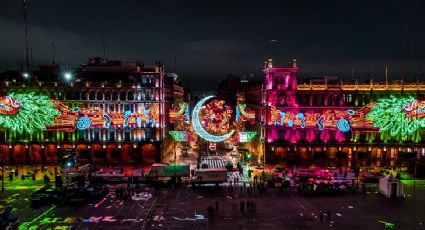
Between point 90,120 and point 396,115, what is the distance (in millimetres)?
54335

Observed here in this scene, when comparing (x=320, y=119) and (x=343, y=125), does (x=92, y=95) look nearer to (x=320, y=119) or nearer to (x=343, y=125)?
(x=320, y=119)

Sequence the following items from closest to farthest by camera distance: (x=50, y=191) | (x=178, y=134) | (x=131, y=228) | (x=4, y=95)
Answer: (x=131, y=228)
(x=50, y=191)
(x=178, y=134)
(x=4, y=95)

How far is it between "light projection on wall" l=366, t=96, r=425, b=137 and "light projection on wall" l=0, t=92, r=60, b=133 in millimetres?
56475

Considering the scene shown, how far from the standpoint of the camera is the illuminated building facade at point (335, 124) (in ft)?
229

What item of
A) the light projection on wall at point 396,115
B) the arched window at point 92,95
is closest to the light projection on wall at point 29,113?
the arched window at point 92,95

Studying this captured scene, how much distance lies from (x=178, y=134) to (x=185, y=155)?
1843 cm

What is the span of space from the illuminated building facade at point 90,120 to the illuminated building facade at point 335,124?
2138 centimetres

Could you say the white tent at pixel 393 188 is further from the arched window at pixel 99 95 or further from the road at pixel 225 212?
the arched window at pixel 99 95

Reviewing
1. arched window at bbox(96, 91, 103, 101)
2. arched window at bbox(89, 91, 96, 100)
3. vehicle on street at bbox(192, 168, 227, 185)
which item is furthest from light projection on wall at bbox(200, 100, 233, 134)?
arched window at bbox(89, 91, 96, 100)

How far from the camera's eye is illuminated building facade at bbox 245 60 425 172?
229 ft

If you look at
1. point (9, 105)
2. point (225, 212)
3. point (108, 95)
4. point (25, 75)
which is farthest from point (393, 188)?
point (25, 75)

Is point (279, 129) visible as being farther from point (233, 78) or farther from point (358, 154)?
point (233, 78)

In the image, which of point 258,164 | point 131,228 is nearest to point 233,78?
point 258,164

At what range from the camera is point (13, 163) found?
72.4 meters
